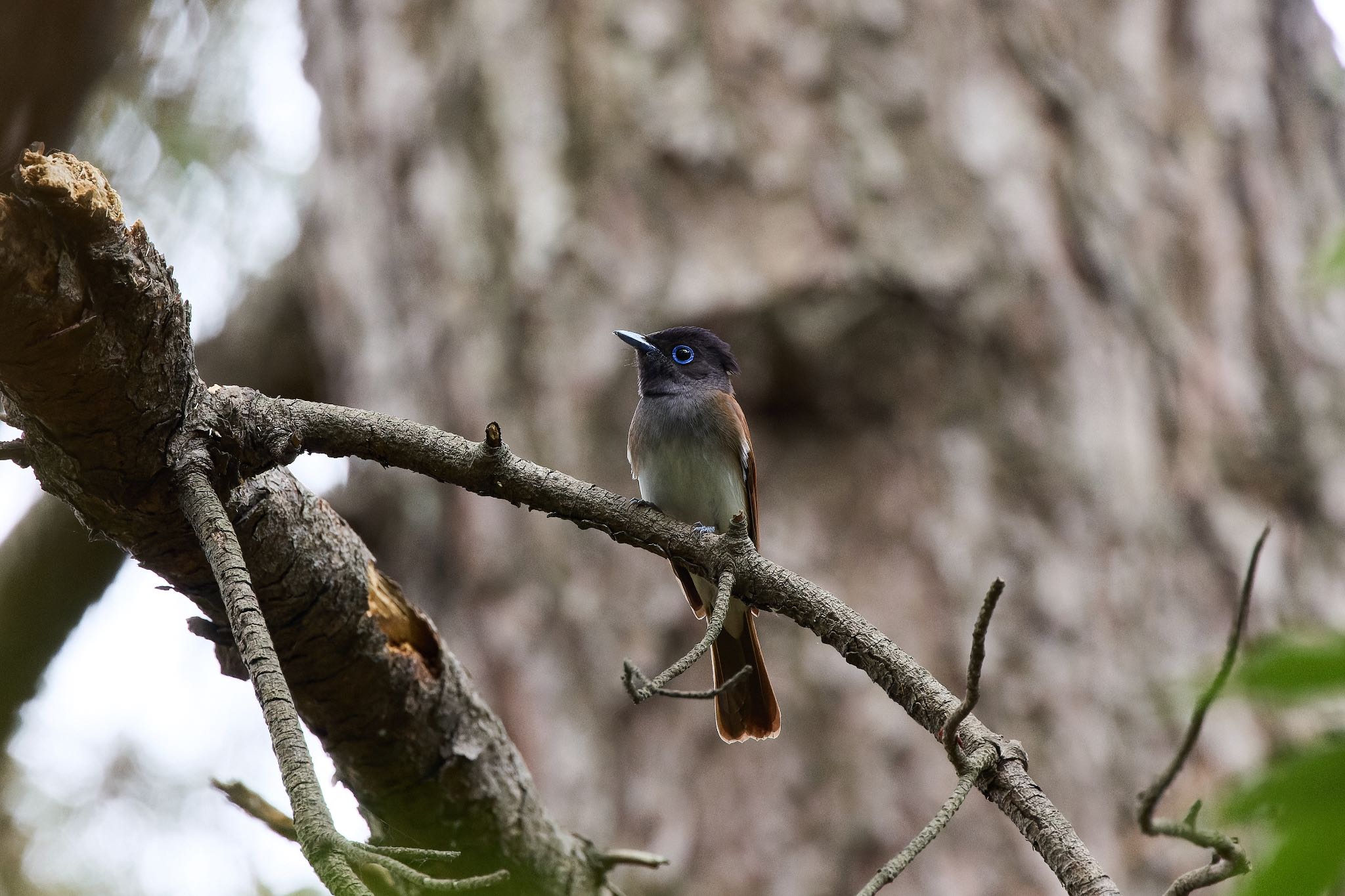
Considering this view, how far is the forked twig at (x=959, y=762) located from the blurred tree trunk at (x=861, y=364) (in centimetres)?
282

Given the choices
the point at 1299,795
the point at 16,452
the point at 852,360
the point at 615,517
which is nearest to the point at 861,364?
the point at 852,360

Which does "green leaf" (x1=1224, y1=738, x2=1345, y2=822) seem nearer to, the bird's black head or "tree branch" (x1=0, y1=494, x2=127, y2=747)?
"tree branch" (x1=0, y1=494, x2=127, y2=747)

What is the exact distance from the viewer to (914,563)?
5086mm

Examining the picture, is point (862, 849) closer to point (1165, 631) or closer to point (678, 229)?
point (1165, 631)

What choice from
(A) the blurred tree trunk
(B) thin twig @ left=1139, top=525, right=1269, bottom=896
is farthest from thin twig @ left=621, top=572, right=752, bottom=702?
(A) the blurred tree trunk

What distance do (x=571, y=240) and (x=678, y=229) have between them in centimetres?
50

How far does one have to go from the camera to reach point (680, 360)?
5.19m

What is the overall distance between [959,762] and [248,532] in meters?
Result: 1.50

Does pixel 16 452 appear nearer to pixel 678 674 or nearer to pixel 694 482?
pixel 678 674

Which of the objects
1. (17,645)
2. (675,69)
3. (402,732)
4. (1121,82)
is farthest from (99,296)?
(1121,82)

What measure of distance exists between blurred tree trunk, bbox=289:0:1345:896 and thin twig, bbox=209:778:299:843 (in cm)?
204

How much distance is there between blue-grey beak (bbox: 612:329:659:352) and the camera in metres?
4.98

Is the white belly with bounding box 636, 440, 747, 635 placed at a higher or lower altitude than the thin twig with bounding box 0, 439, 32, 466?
higher

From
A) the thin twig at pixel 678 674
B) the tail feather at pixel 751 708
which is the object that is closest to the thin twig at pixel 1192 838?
the thin twig at pixel 678 674
